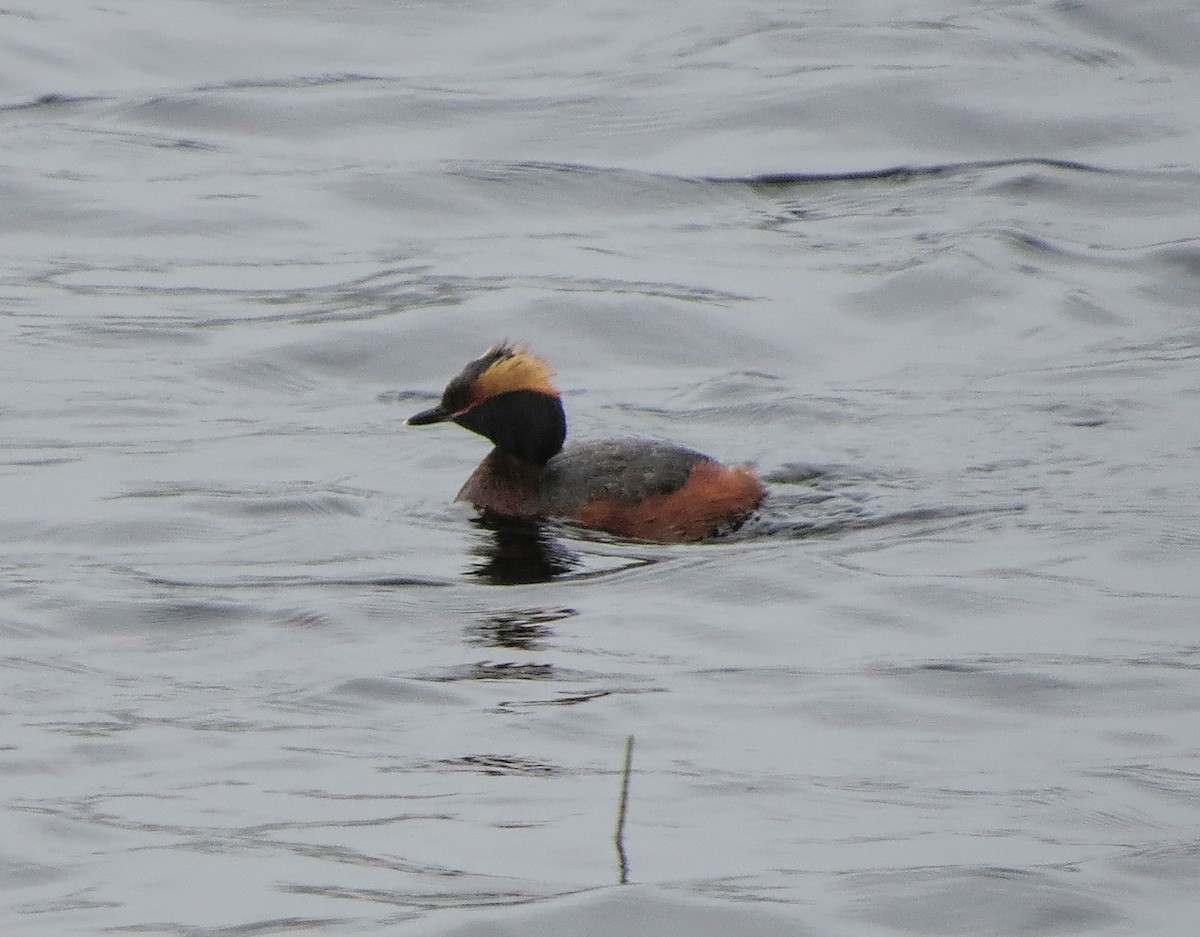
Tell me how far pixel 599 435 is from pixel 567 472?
1508 mm

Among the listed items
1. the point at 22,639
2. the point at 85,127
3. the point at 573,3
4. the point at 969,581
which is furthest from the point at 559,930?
the point at 573,3

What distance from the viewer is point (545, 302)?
1324cm

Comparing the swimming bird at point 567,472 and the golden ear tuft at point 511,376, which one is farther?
the golden ear tuft at point 511,376

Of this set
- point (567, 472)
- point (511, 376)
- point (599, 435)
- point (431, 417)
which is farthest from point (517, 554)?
point (599, 435)

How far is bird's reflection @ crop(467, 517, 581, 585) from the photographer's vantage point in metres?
8.84

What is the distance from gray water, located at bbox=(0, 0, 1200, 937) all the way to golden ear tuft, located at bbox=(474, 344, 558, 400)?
59cm

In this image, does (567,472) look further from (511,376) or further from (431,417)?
(431,417)

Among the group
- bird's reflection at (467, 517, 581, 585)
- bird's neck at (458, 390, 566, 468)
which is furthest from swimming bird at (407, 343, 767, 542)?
bird's reflection at (467, 517, 581, 585)

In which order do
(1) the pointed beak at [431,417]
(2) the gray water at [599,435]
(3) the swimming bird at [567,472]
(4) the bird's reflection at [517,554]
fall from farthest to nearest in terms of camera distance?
(1) the pointed beak at [431,417]
(3) the swimming bird at [567,472]
(4) the bird's reflection at [517,554]
(2) the gray water at [599,435]

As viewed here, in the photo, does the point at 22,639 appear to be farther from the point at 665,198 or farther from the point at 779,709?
the point at 665,198

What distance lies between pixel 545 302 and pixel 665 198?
256 centimetres

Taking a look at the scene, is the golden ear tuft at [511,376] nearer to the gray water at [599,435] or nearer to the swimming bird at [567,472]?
the swimming bird at [567,472]

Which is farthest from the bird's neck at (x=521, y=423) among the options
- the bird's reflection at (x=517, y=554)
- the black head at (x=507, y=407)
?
the bird's reflection at (x=517, y=554)

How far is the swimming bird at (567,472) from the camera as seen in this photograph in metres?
9.42
